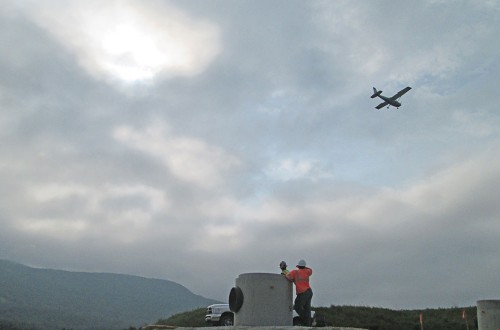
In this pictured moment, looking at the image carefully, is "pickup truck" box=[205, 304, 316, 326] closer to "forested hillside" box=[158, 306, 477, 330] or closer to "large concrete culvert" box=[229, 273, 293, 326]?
"forested hillside" box=[158, 306, 477, 330]

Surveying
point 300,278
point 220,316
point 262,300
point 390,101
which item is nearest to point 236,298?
point 262,300

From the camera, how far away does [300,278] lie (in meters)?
13.4

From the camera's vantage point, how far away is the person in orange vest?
13.4 metres

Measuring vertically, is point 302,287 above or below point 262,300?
above

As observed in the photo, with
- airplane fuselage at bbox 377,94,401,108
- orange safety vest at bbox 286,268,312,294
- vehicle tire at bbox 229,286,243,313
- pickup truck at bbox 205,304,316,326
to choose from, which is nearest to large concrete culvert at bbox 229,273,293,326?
vehicle tire at bbox 229,286,243,313

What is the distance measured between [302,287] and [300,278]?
0.84 feet

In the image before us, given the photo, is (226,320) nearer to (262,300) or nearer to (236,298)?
(236,298)

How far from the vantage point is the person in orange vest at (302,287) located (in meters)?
13.4

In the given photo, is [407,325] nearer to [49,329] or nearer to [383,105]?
[383,105]

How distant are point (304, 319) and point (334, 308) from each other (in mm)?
18319

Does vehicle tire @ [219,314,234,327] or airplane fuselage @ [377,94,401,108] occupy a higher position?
airplane fuselage @ [377,94,401,108]

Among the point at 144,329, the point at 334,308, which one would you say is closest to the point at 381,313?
the point at 334,308

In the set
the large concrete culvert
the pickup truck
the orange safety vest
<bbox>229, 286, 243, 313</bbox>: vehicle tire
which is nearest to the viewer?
the large concrete culvert

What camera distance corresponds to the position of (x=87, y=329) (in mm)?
198000
